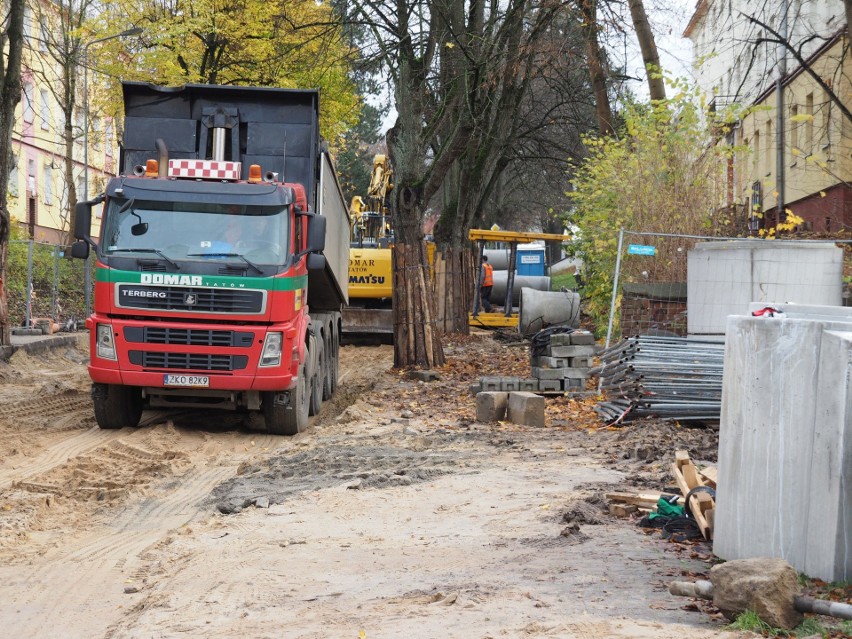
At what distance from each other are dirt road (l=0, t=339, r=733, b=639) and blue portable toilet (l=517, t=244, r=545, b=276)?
33609 mm

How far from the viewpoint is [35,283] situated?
1055 inches

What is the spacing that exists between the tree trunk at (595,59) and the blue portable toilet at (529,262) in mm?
23789

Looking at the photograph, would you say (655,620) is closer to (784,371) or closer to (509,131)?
(784,371)

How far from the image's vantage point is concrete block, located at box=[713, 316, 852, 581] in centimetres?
504

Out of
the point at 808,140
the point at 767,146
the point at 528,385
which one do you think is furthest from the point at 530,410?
the point at 767,146

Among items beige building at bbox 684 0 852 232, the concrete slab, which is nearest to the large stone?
the concrete slab

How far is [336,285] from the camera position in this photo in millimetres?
15609

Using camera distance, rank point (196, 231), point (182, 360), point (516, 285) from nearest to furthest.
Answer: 1. point (182, 360)
2. point (196, 231)
3. point (516, 285)

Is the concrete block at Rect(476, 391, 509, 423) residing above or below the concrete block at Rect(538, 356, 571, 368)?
below

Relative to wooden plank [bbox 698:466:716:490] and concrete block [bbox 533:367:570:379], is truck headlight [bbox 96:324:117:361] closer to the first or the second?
concrete block [bbox 533:367:570:379]

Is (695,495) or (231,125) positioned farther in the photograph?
(231,125)

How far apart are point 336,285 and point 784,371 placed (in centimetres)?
1068

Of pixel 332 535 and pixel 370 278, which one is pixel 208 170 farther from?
pixel 370 278

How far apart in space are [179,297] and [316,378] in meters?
3.30
